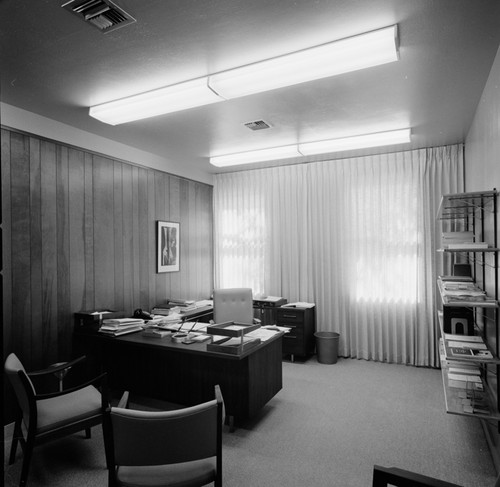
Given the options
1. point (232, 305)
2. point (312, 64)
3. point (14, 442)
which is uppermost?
point (312, 64)

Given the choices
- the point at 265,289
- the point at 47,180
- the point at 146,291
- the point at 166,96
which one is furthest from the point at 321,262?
the point at 47,180

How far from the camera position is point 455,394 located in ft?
8.98

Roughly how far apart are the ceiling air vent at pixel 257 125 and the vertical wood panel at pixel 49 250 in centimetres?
195

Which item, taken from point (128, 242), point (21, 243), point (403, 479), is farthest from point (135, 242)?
point (403, 479)

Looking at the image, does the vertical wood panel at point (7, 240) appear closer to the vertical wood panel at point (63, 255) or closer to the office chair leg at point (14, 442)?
the vertical wood panel at point (63, 255)

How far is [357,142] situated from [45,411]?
3.95 metres

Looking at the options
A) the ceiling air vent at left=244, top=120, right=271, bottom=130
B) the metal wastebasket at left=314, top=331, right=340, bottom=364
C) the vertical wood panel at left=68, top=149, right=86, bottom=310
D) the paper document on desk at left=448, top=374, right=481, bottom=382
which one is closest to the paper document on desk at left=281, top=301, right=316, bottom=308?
the metal wastebasket at left=314, top=331, right=340, bottom=364

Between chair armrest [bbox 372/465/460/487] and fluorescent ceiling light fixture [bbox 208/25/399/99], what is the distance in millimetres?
2285

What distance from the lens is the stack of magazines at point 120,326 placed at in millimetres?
3480

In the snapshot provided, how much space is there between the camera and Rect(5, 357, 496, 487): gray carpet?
2451 mm

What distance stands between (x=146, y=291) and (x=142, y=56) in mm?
2882

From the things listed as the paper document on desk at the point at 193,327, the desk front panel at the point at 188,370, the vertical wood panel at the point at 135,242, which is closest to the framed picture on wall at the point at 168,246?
the vertical wood panel at the point at 135,242

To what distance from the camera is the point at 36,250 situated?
3.29m

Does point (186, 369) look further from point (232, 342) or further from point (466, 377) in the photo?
point (466, 377)
